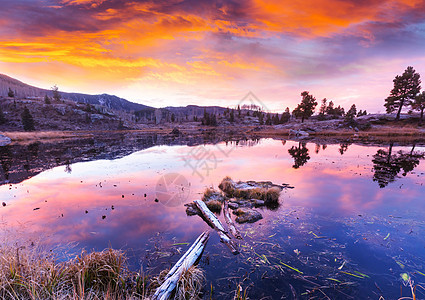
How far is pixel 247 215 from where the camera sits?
9.60 meters

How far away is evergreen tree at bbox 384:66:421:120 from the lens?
200ft

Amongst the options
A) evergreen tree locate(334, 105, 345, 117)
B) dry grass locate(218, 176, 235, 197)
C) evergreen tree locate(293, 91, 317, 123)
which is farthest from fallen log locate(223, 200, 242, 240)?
evergreen tree locate(334, 105, 345, 117)

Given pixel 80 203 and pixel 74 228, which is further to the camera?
pixel 80 203

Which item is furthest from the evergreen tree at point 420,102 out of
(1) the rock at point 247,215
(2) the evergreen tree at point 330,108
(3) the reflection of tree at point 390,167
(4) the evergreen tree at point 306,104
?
(1) the rock at point 247,215

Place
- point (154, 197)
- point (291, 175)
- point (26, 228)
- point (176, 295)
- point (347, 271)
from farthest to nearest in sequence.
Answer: point (291, 175) → point (154, 197) → point (26, 228) → point (347, 271) → point (176, 295)

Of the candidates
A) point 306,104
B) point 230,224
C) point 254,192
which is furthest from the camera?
point 306,104

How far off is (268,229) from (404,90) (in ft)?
296

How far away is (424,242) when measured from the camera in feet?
24.1

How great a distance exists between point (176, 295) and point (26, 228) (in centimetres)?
893

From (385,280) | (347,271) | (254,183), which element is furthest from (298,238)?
(254,183)

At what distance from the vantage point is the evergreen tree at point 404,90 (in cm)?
6087

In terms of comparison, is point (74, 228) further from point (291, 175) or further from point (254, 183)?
point (291, 175)

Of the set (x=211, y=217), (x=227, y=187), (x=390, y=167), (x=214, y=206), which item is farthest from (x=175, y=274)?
(x=390, y=167)

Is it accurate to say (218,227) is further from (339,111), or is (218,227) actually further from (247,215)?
(339,111)
